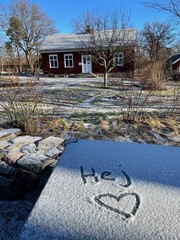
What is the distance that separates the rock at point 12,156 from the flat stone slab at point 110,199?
695 mm

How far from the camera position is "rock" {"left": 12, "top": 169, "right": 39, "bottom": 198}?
6.15ft

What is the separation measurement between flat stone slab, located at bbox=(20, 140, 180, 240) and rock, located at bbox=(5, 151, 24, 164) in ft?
2.28

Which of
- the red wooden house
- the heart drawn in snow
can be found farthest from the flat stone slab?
the red wooden house

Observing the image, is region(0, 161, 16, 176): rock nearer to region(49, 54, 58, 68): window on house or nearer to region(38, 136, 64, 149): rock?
region(38, 136, 64, 149): rock

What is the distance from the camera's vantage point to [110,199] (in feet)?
4.02

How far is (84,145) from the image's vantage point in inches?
76.8

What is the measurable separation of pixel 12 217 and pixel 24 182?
1.35 ft

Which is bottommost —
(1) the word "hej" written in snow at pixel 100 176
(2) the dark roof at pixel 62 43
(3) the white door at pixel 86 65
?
(1) the word "hej" written in snow at pixel 100 176

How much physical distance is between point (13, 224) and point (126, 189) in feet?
2.81

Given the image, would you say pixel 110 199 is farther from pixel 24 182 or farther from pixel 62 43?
pixel 62 43

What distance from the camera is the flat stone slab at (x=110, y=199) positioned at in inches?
40.2

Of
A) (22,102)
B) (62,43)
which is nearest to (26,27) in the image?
(62,43)

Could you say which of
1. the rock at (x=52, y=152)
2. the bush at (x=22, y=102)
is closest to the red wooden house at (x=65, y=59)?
the bush at (x=22, y=102)

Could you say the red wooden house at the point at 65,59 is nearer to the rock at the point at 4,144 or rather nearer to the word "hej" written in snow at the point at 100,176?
the rock at the point at 4,144
